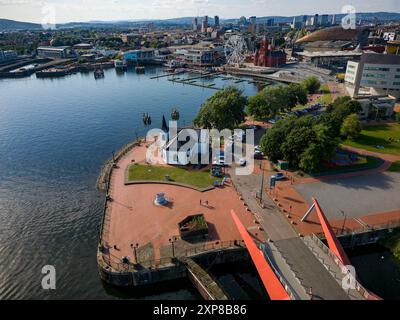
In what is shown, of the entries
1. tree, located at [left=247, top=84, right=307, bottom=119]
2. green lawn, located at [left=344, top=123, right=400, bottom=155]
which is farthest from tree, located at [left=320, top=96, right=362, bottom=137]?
tree, located at [left=247, top=84, right=307, bottom=119]

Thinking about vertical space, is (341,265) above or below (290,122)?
below

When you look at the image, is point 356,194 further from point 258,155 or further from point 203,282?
point 203,282

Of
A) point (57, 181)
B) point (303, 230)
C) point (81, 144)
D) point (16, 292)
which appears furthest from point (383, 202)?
point (81, 144)

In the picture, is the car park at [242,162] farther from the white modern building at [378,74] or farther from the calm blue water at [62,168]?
the white modern building at [378,74]

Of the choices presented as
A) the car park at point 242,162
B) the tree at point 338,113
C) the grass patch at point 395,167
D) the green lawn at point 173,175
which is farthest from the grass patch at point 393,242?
the green lawn at point 173,175

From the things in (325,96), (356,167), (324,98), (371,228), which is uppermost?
(325,96)

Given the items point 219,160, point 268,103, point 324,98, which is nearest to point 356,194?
point 219,160

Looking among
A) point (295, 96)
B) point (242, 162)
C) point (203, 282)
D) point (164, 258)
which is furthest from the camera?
point (295, 96)
